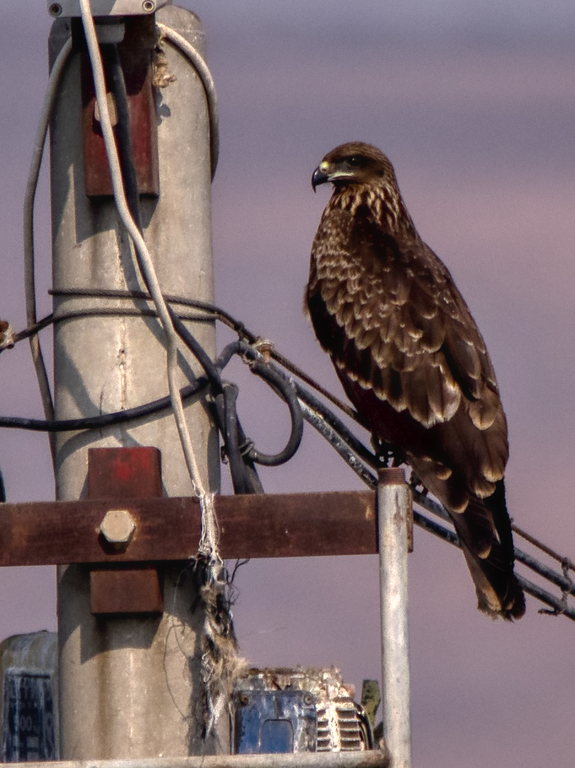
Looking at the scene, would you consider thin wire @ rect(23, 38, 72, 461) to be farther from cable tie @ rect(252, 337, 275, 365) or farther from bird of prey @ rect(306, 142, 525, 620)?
bird of prey @ rect(306, 142, 525, 620)

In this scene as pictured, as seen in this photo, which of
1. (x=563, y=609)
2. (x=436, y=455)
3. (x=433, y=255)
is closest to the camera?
(x=563, y=609)

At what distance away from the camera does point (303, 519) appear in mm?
3646

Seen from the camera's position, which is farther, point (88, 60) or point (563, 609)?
point (563, 609)

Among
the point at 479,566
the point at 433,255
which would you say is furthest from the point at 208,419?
the point at 433,255

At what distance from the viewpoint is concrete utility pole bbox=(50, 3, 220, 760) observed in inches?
155

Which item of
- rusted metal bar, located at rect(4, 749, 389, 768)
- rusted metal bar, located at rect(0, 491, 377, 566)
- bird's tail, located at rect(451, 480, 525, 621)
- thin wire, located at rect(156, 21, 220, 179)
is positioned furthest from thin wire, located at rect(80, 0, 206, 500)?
bird's tail, located at rect(451, 480, 525, 621)

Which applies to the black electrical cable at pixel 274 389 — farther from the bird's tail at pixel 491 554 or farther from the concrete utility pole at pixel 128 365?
the bird's tail at pixel 491 554

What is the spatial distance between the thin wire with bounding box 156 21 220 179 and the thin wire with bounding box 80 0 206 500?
0.39 meters

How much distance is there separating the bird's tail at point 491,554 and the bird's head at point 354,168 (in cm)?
252

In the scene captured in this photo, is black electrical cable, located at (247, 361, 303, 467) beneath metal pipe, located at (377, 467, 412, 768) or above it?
above

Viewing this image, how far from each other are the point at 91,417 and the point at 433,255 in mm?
3757

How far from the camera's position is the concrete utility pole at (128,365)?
3947 mm

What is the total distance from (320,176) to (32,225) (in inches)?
140

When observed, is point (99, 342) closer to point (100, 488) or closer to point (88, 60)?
point (100, 488)
